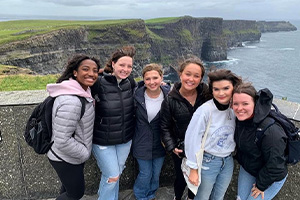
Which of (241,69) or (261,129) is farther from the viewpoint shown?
(241,69)

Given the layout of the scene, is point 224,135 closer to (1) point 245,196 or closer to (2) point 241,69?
(1) point 245,196

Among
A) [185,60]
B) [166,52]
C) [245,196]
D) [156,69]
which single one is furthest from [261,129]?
[166,52]

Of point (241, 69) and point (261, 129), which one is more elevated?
point (261, 129)

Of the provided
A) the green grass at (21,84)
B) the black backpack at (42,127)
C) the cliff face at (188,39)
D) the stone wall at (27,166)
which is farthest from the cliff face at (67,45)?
the black backpack at (42,127)

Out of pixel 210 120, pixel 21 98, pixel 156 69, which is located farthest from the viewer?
pixel 21 98

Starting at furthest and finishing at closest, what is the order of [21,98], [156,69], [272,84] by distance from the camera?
[272,84]
[21,98]
[156,69]

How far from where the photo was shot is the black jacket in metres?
3.52

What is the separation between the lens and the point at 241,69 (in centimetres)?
7669

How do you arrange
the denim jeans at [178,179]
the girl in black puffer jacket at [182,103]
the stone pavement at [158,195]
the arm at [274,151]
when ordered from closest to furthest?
1. the arm at [274,151]
2. the girl in black puffer jacket at [182,103]
3. the denim jeans at [178,179]
4. the stone pavement at [158,195]

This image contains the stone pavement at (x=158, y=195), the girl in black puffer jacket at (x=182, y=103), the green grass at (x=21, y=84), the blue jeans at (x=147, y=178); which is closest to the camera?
the girl in black puffer jacket at (x=182, y=103)

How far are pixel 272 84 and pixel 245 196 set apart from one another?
60121 mm

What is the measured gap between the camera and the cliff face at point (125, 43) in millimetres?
51375

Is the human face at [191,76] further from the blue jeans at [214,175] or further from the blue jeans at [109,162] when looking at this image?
the blue jeans at [109,162]

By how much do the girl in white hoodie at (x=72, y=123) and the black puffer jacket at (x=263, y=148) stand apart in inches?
68.1
